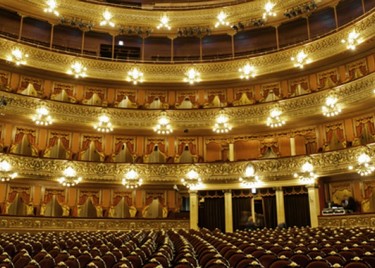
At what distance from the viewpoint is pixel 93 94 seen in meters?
23.2

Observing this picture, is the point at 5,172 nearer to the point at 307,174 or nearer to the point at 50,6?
the point at 50,6

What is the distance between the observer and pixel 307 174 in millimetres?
18734

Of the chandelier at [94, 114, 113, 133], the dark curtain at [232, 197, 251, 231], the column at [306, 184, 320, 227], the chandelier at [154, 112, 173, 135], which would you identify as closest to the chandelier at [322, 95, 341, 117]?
the column at [306, 184, 320, 227]

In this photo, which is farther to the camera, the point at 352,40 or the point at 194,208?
the point at 194,208

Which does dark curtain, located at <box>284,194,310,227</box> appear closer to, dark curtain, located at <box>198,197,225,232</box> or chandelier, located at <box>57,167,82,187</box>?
dark curtain, located at <box>198,197,225,232</box>

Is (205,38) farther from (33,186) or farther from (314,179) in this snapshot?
(33,186)

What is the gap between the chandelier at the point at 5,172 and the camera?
58.1 ft

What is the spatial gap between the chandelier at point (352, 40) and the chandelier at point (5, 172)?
1738 cm

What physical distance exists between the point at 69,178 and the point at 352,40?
15751mm

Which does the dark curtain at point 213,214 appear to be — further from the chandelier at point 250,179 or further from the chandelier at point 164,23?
the chandelier at point 164,23

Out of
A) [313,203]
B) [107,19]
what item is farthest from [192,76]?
[313,203]

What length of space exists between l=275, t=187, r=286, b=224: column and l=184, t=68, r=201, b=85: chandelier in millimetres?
7977

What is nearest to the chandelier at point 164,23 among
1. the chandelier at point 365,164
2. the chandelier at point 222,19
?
the chandelier at point 222,19

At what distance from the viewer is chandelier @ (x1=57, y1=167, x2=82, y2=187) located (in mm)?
19453
